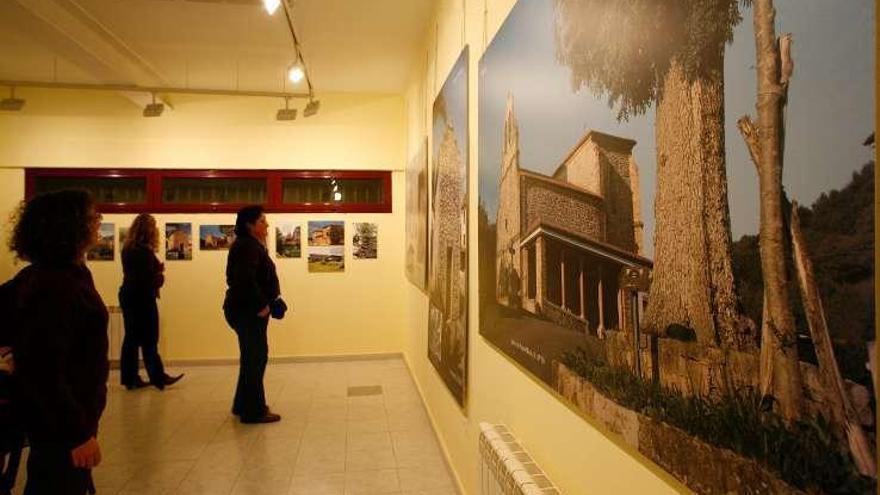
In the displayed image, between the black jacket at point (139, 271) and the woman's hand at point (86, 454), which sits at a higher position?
the black jacket at point (139, 271)

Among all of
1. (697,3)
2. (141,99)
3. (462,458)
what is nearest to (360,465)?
(462,458)

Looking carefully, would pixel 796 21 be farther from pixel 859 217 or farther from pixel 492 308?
pixel 492 308

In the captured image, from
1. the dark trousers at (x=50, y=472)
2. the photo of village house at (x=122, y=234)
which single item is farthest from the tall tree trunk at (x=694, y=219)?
the photo of village house at (x=122, y=234)

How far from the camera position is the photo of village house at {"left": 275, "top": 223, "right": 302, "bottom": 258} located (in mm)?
6613

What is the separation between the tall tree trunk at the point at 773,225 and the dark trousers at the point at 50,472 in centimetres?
207

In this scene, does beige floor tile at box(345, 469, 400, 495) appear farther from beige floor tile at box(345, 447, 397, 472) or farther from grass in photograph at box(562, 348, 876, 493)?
grass in photograph at box(562, 348, 876, 493)

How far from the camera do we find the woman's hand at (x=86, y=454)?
70.9 inches

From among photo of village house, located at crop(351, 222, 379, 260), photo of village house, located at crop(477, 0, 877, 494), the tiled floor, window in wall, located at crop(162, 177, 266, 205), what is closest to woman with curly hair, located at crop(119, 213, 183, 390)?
the tiled floor

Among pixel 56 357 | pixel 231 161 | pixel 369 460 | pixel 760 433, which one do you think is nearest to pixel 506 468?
pixel 760 433

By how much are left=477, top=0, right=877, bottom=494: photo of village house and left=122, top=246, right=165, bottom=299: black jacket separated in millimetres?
4750

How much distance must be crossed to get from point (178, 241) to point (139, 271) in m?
1.42

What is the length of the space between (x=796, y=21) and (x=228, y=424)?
4703 mm

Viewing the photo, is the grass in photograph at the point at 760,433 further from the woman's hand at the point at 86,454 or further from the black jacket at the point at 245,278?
the black jacket at the point at 245,278

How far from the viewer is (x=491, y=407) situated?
8.04 ft
